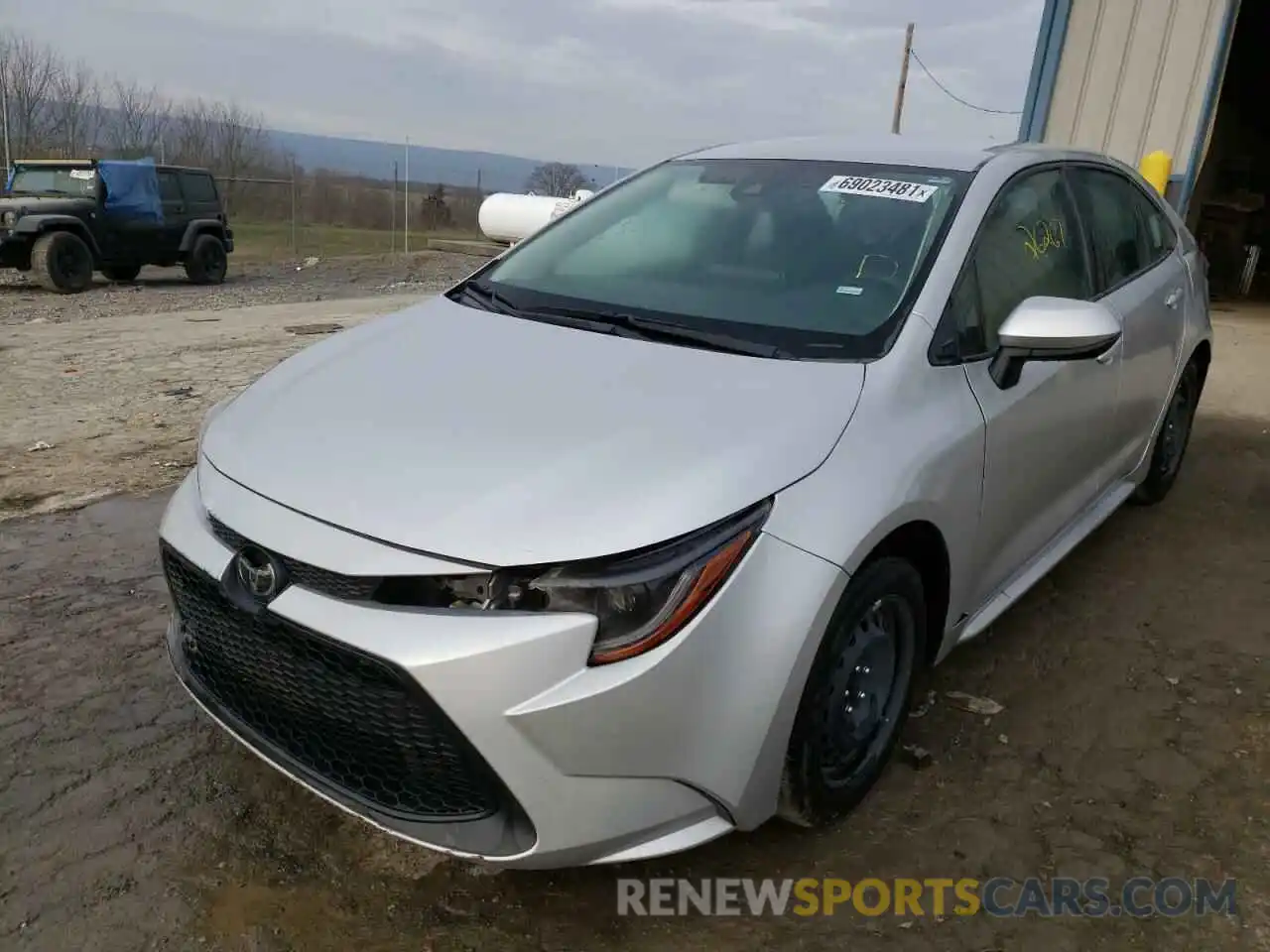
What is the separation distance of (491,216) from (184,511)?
19.7 metres

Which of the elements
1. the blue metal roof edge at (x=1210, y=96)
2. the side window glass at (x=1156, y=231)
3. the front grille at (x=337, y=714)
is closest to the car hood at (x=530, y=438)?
the front grille at (x=337, y=714)

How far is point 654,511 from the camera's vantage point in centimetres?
185

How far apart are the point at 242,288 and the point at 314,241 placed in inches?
444

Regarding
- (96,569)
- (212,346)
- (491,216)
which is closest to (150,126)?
(491,216)

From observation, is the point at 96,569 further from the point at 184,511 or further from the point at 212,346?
the point at 212,346

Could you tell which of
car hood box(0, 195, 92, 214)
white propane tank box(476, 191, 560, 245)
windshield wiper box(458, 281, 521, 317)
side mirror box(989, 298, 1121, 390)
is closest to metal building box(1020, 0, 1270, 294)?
side mirror box(989, 298, 1121, 390)

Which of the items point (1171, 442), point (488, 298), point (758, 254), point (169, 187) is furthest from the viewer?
point (169, 187)

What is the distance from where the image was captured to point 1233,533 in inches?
176

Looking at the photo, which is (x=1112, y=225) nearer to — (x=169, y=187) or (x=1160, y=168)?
(x=1160, y=168)

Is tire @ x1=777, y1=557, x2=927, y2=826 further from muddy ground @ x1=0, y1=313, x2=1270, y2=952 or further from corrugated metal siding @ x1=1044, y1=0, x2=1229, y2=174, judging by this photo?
corrugated metal siding @ x1=1044, y1=0, x2=1229, y2=174

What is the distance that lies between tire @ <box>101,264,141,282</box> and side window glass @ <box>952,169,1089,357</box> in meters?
14.5

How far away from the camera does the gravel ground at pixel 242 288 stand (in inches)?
467

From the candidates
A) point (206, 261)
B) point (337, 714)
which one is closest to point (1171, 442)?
point (337, 714)

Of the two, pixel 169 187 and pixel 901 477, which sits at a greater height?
pixel 901 477
